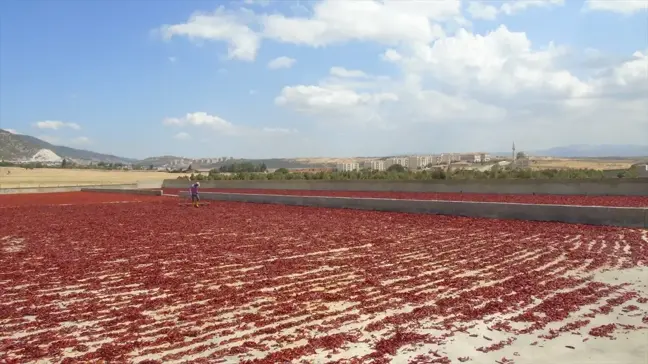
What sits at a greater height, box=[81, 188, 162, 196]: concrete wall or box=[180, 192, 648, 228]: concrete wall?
box=[180, 192, 648, 228]: concrete wall

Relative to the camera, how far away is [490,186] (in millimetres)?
31469

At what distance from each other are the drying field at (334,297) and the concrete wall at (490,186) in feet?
41.8

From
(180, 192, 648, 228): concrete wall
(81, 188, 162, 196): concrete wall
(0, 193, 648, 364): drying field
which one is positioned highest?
(180, 192, 648, 228): concrete wall

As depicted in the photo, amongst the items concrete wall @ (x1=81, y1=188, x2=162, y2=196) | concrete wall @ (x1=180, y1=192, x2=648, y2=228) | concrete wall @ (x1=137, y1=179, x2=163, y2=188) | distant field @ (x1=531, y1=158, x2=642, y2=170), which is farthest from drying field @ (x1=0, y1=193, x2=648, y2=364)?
distant field @ (x1=531, y1=158, x2=642, y2=170)

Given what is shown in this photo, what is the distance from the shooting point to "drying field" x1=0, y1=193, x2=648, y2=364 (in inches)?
231

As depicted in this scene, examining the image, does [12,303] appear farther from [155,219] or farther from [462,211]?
[462,211]

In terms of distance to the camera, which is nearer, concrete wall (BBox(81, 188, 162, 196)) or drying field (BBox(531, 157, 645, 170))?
concrete wall (BBox(81, 188, 162, 196))

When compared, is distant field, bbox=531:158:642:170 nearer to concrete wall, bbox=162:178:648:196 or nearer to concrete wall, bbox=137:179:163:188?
concrete wall, bbox=162:178:648:196

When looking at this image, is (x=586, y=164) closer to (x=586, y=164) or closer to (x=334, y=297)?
(x=586, y=164)

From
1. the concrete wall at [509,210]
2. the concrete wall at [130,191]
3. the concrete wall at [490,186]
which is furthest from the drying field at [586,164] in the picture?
the concrete wall at [130,191]

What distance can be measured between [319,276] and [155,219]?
555 inches

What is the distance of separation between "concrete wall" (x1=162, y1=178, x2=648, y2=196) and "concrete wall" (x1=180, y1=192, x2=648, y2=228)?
1070cm

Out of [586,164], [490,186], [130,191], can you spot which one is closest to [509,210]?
[490,186]

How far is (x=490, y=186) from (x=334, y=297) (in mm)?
25527
